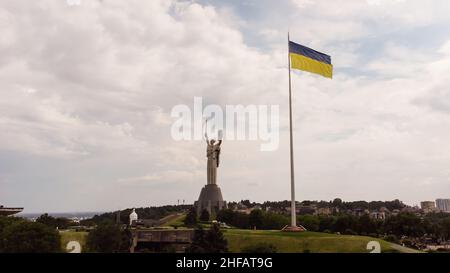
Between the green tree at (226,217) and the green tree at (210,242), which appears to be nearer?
the green tree at (210,242)

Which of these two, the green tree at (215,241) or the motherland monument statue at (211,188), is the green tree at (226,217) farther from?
the green tree at (215,241)

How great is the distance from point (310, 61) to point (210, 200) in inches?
1682

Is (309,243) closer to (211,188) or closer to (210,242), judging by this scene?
(210,242)

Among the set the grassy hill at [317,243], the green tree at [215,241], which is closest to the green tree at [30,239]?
the green tree at [215,241]

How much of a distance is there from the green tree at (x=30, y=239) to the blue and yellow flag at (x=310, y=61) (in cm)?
2649

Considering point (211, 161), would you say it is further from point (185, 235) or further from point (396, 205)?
point (396, 205)

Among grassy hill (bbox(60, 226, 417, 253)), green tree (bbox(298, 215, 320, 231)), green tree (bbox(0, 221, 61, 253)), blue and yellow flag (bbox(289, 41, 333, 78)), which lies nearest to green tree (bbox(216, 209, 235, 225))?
green tree (bbox(298, 215, 320, 231))

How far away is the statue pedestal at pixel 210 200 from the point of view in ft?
227

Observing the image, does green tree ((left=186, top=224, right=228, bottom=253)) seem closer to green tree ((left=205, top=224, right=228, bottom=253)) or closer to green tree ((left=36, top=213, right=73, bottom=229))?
green tree ((left=205, top=224, right=228, bottom=253))

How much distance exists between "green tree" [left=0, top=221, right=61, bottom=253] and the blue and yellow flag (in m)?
26.5

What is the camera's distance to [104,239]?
39156 millimetres
